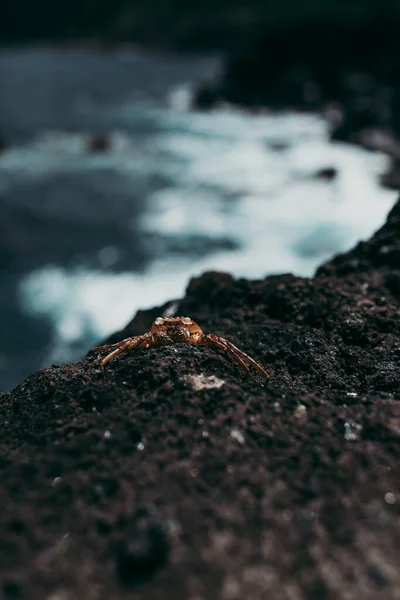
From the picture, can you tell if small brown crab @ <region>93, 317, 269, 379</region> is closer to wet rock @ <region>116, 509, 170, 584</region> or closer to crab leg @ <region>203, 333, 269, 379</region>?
crab leg @ <region>203, 333, 269, 379</region>

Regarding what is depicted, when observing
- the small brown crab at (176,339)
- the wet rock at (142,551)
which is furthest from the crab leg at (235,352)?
the wet rock at (142,551)

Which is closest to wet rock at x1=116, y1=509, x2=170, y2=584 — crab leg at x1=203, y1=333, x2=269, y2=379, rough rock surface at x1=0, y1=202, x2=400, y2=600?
rough rock surface at x1=0, y1=202, x2=400, y2=600

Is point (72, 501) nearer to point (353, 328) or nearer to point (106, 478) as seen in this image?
point (106, 478)

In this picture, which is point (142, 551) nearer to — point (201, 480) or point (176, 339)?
point (201, 480)

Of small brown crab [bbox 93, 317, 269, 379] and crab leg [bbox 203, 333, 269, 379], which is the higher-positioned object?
small brown crab [bbox 93, 317, 269, 379]

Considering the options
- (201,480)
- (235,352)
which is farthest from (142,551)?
(235,352)

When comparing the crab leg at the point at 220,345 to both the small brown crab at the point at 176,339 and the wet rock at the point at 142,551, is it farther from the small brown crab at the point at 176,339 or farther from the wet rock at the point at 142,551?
the wet rock at the point at 142,551
